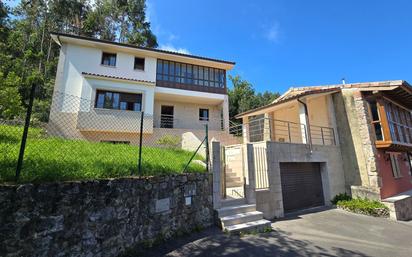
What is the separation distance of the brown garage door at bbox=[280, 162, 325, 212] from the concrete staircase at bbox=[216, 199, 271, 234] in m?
3.29

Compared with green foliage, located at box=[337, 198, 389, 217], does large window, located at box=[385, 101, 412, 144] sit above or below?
above

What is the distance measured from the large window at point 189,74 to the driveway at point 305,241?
13.6 metres

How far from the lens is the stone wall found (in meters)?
3.27

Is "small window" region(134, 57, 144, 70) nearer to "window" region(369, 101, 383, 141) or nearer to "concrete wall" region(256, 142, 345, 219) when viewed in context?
"concrete wall" region(256, 142, 345, 219)

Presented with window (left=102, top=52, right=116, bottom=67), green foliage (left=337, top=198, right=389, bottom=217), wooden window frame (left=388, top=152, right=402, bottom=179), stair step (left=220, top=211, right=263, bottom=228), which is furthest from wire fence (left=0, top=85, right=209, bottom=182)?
wooden window frame (left=388, top=152, right=402, bottom=179)

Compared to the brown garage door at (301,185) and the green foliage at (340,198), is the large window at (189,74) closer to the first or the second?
the brown garage door at (301,185)

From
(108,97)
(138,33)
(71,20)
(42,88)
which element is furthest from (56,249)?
(71,20)

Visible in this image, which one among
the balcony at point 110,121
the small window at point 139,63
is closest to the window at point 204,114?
the balcony at point 110,121

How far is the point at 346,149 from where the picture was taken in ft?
40.6

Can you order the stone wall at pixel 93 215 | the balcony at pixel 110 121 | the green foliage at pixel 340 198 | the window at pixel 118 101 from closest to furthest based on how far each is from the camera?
1. the stone wall at pixel 93 215
2. the green foliage at pixel 340 198
3. the balcony at pixel 110 121
4. the window at pixel 118 101

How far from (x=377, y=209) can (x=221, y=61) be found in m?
15.3

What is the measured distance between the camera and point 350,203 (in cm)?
1063

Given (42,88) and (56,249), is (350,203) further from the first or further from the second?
(42,88)

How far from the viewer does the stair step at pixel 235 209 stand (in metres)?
6.86
